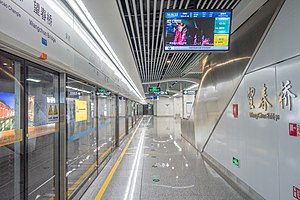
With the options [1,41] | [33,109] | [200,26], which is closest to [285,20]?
[200,26]

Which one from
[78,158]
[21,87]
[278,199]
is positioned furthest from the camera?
[78,158]

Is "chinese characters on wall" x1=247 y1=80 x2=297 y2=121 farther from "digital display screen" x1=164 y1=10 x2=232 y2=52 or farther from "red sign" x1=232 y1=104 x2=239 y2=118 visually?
"digital display screen" x1=164 y1=10 x2=232 y2=52

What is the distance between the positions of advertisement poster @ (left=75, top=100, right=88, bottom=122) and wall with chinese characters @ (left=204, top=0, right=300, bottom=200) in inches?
132

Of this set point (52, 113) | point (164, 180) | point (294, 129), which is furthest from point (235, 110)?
point (52, 113)

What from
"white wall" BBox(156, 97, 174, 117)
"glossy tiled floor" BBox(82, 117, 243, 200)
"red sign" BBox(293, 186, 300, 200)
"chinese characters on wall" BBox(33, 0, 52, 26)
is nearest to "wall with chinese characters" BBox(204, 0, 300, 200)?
"red sign" BBox(293, 186, 300, 200)

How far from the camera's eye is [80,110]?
Result: 13.7 feet

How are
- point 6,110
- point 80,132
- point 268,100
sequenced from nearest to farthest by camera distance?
point 6,110 → point 268,100 → point 80,132

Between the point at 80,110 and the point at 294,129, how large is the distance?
379 cm

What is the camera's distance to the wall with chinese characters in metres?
2.36

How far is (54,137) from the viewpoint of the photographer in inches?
110

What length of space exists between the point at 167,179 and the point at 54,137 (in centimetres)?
250

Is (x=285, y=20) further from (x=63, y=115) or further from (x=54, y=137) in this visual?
(x=54, y=137)

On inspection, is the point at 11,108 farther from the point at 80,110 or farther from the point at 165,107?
the point at 165,107

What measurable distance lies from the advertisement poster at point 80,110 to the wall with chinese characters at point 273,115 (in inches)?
132
